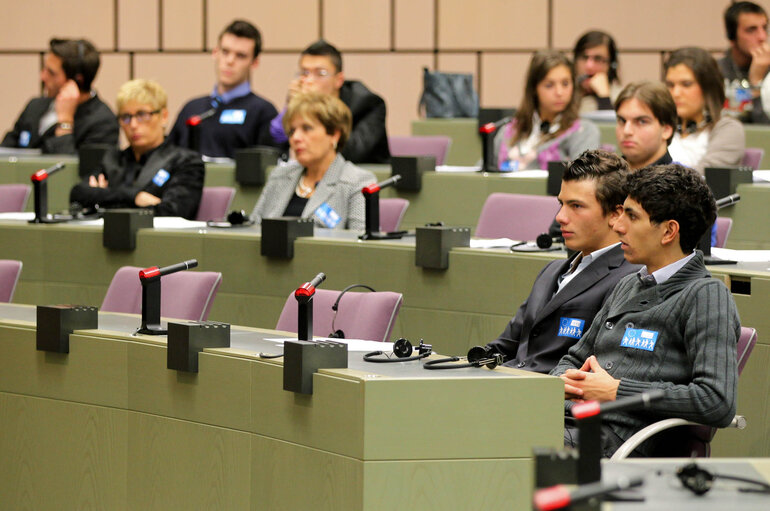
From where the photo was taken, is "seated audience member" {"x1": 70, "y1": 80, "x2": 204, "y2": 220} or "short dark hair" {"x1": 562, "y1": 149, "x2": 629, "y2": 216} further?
"seated audience member" {"x1": 70, "y1": 80, "x2": 204, "y2": 220}

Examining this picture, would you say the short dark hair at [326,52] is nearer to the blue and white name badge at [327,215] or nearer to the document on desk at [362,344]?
the blue and white name badge at [327,215]

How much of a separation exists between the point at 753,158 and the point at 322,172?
71.0 inches

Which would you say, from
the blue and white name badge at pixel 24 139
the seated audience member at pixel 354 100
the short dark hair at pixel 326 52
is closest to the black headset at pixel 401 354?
the seated audience member at pixel 354 100

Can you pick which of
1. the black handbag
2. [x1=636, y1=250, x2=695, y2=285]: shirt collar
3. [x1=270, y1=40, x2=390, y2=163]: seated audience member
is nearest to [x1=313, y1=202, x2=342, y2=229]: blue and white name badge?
[x1=270, y1=40, x2=390, y2=163]: seated audience member

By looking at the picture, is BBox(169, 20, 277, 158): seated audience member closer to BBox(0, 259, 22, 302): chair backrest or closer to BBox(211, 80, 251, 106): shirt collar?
BBox(211, 80, 251, 106): shirt collar

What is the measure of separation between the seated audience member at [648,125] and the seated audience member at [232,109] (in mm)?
2589

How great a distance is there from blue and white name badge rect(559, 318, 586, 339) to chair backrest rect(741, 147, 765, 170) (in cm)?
251

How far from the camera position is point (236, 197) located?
5.83 m

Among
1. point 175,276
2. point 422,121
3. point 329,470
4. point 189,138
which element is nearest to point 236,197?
point 189,138

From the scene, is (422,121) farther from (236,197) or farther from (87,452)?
(87,452)

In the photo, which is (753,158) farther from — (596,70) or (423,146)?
(423,146)

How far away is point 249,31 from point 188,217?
59.8 inches

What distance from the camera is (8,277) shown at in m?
4.04

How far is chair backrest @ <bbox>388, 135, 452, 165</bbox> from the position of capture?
6492mm
